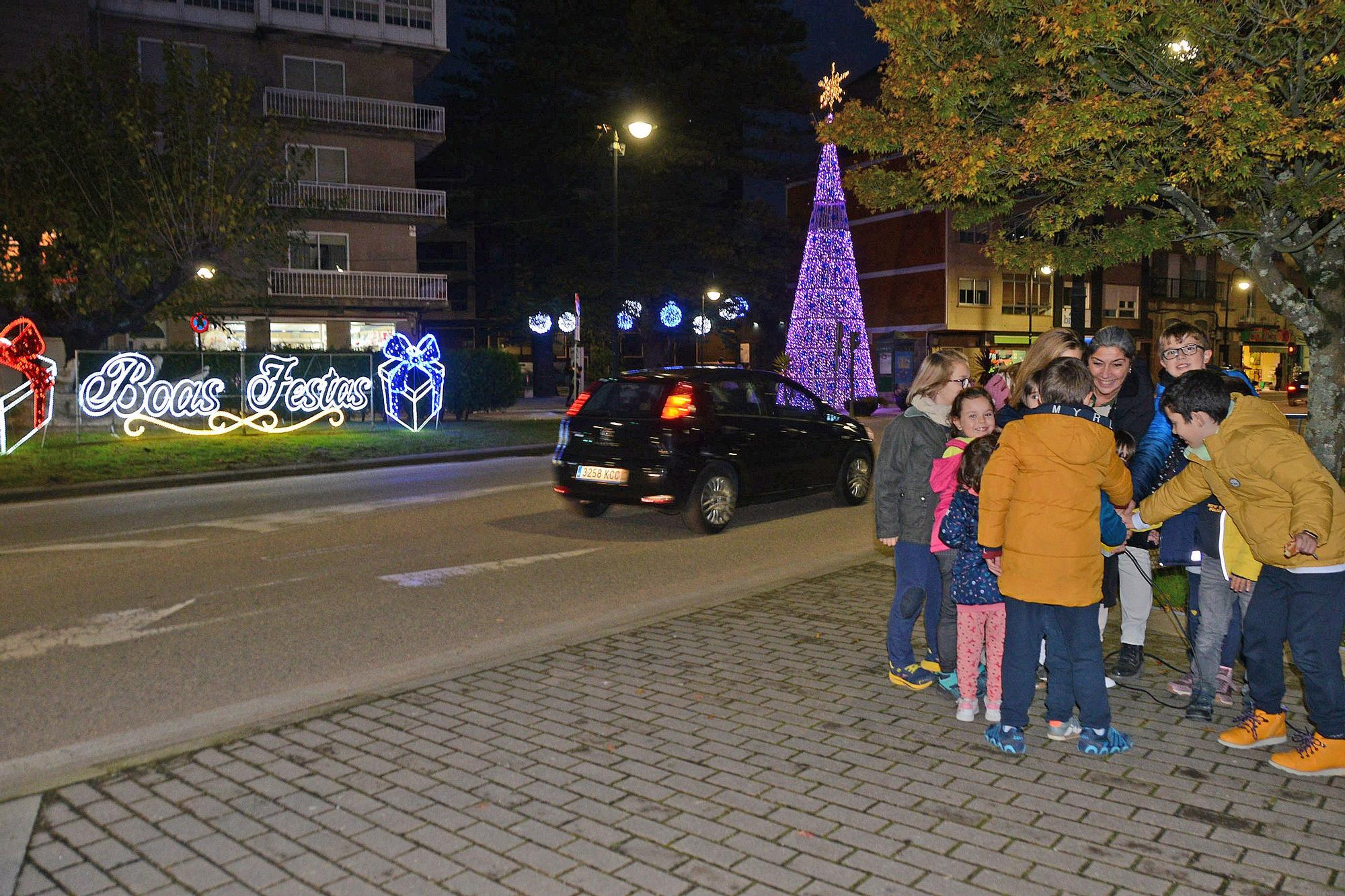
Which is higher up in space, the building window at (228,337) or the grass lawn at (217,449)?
the building window at (228,337)

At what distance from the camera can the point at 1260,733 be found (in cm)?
473

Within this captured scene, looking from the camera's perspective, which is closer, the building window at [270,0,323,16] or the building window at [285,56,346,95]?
the building window at [270,0,323,16]

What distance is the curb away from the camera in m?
14.0

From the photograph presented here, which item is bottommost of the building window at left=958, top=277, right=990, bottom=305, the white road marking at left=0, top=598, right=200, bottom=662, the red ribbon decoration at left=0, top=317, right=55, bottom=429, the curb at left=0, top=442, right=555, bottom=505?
the curb at left=0, top=442, right=555, bottom=505

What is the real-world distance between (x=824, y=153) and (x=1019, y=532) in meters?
31.1

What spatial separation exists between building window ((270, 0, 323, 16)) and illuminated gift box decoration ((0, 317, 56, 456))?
65.1 ft

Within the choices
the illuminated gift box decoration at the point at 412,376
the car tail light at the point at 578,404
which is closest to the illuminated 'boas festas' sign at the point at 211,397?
the illuminated gift box decoration at the point at 412,376

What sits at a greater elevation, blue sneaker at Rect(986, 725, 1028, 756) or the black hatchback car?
the black hatchback car

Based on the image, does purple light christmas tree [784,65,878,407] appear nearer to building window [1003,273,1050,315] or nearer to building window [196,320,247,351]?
building window [1003,273,1050,315]

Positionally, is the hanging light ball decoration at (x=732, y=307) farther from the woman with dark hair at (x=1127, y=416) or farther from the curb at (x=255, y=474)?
the woman with dark hair at (x=1127, y=416)

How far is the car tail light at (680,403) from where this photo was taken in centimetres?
1062

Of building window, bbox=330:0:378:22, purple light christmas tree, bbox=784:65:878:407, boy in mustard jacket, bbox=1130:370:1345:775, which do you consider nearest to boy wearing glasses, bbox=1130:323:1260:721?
boy in mustard jacket, bbox=1130:370:1345:775

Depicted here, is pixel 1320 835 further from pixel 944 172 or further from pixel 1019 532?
pixel 944 172

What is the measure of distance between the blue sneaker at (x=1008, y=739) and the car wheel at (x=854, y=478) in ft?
25.9
